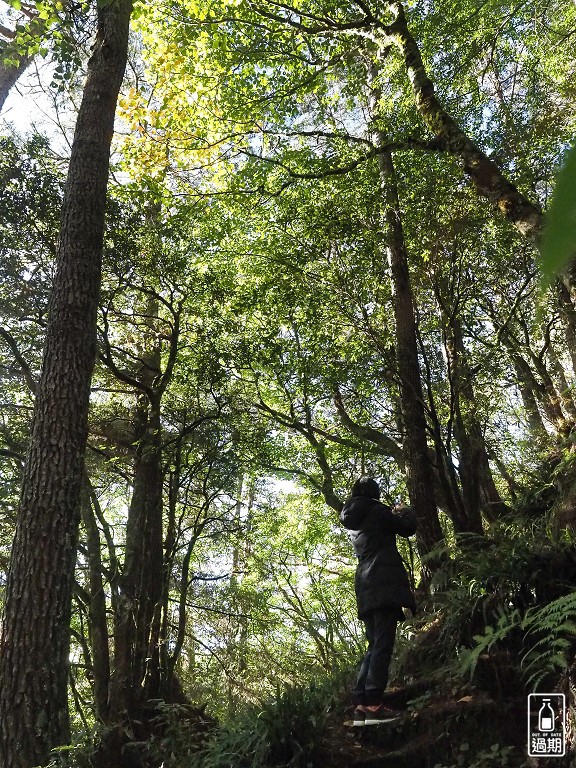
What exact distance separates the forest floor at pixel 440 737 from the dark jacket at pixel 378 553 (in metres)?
0.78

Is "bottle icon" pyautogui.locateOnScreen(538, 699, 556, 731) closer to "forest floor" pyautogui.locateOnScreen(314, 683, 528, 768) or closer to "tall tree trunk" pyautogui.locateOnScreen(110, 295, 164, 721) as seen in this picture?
"forest floor" pyautogui.locateOnScreen(314, 683, 528, 768)

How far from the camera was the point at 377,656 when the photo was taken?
4.80m

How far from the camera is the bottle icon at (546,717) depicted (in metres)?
3.94

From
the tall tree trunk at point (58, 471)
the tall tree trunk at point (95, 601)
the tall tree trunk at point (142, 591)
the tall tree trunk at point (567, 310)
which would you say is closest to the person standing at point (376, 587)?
the tall tree trunk at point (567, 310)

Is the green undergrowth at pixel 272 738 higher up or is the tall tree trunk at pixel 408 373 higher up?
the tall tree trunk at pixel 408 373

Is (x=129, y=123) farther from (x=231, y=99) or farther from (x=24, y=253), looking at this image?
(x=24, y=253)

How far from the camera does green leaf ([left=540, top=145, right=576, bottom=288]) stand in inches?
11.5

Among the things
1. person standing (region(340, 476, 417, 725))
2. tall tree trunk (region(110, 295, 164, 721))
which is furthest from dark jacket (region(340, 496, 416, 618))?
tall tree trunk (region(110, 295, 164, 721))

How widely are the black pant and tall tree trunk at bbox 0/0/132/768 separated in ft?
8.07

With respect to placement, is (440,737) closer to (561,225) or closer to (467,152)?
(561,225)

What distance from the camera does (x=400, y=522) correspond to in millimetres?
5121

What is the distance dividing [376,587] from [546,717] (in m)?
1.51

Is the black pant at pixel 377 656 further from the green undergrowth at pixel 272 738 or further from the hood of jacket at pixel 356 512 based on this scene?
the hood of jacket at pixel 356 512

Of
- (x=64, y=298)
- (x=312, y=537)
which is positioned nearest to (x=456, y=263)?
(x=64, y=298)
